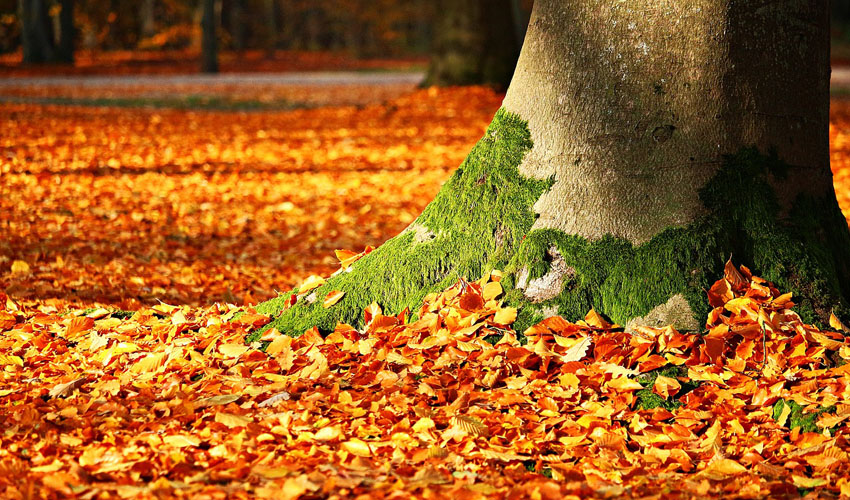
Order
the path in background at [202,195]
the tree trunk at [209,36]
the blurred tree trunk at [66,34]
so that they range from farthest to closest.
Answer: the blurred tree trunk at [66,34]
the tree trunk at [209,36]
the path in background at [202,195]

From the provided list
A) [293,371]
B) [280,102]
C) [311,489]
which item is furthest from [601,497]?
[280,102]

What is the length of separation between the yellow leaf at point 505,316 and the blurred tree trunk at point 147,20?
1606 inches

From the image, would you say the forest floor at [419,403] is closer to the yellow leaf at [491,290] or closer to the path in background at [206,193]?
the yellow leaf at [491,290]

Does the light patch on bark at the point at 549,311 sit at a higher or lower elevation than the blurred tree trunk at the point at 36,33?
lower

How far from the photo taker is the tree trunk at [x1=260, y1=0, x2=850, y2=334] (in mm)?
3340

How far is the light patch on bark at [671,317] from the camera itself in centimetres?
330

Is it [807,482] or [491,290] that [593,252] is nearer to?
[491,290]

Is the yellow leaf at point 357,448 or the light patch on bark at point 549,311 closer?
the yellow leaf at point 357,448

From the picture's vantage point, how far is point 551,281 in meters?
3.46

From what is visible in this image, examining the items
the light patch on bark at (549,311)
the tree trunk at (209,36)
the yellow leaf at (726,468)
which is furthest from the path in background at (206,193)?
the tree trunk at (209,36)

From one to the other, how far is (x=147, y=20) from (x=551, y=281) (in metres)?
42.3

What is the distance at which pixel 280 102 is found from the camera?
18.1 m

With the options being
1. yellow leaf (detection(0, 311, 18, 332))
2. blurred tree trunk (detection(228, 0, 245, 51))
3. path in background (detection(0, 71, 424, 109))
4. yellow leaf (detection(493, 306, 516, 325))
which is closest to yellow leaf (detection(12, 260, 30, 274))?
yellow leaf (detection(0, 311, 18, 332))

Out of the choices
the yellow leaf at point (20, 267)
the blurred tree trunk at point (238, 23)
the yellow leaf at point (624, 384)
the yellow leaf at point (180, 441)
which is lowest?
the yellow leaf at point (180, 441)
